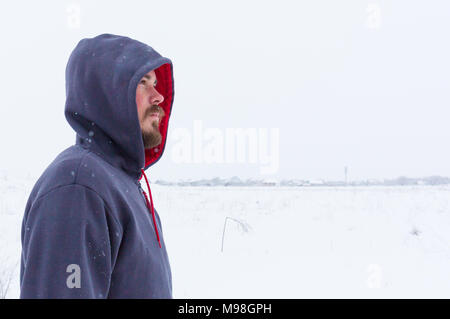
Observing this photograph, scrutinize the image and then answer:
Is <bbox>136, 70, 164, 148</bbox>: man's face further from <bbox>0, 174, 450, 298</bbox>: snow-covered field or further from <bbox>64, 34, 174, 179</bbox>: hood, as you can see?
<bbox>0, 174, 450, 298</bbox>: snow-covered field

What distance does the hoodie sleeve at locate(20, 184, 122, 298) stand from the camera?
1091mm

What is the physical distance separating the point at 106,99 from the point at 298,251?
7468 millimetres

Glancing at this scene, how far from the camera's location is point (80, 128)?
1.51m

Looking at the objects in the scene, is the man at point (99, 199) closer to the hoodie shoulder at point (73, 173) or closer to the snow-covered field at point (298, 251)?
the hoodie shoulder at point (73, 173)

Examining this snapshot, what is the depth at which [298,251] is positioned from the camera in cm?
828

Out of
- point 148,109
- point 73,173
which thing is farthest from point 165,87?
point 73,173

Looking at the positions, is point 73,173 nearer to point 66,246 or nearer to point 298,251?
point 66,246

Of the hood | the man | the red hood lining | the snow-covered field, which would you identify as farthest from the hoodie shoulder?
the snow-covered field

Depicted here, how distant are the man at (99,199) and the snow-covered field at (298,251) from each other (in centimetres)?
406

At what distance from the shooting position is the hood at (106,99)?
4.97ft
